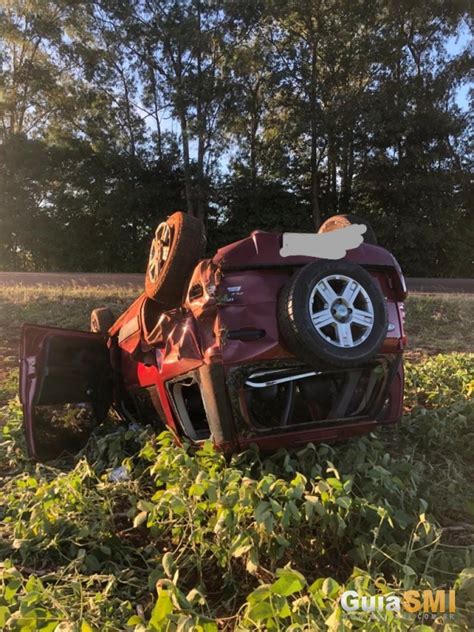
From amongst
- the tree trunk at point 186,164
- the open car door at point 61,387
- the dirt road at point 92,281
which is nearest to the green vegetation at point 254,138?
the tree trunk at point 186,164

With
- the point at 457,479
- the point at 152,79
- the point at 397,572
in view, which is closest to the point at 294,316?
the point at 397,572

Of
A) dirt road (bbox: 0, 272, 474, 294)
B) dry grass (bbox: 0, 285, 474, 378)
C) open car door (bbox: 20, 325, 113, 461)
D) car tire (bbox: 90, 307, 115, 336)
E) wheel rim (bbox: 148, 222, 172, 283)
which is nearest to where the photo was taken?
wheel rim (bbox: 148, 222, 172, 283)

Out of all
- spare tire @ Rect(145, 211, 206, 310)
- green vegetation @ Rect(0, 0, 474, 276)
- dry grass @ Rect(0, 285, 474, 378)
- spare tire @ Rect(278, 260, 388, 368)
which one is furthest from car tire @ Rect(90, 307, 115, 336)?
green vegetation @ Rect(0, 0, 474, 276)

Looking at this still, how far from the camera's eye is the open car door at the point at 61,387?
3385mm

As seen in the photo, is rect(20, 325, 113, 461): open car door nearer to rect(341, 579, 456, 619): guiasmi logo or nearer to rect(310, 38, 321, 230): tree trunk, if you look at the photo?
rect(341, 579, 456, 619): guiasmi logo

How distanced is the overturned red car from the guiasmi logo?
0.88m

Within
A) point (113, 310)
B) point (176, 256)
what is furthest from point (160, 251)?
point (113, 310)

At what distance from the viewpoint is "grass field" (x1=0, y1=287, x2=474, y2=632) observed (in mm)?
1703

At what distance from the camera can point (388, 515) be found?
6.77ft

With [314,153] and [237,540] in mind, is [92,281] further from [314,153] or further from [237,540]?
[314,153]

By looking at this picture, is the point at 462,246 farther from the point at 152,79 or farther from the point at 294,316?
the point at 294,316

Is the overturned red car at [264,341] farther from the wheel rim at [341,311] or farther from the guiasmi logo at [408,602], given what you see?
the guiasmi logo at [408,602]

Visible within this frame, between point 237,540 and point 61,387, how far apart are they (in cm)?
194

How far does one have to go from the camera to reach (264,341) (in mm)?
2475
